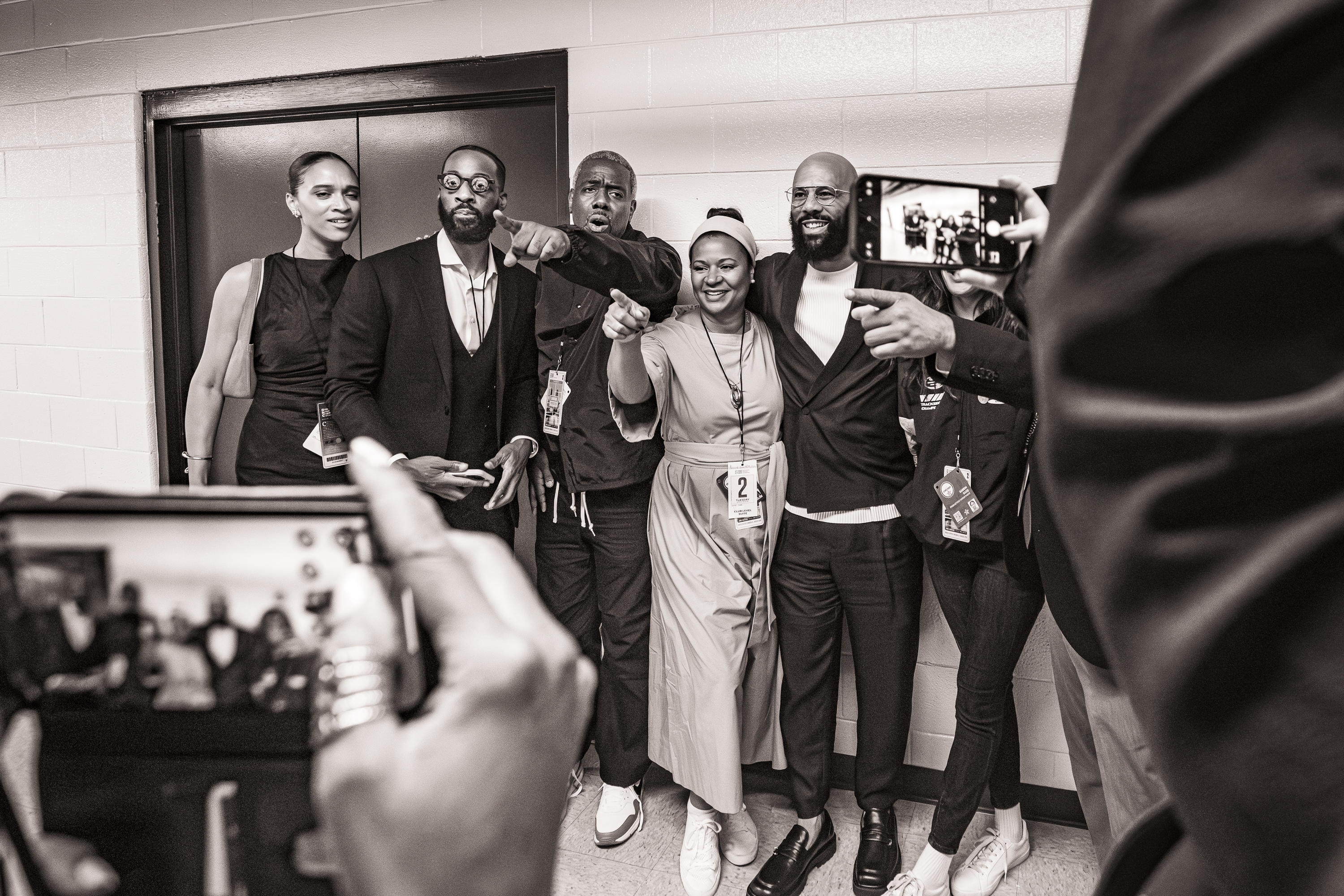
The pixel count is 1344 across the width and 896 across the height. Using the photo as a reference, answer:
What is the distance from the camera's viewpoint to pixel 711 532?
247 centimetres

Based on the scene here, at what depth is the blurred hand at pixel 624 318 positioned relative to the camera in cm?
234

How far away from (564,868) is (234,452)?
2.41 m

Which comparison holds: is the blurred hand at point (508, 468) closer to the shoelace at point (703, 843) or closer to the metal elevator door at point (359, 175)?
the metal elevator door at point (359, 175)

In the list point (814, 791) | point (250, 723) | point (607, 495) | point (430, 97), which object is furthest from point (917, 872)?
point (430, 97)

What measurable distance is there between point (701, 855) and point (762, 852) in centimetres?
21

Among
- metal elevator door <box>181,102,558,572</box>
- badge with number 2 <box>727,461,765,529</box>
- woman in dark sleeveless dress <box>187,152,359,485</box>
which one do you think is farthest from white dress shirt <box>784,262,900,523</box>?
woman in dark sleeveless dress <box>187,152,359,485</box>

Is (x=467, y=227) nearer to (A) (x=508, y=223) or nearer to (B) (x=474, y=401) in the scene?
(B) (x=474, y=401)

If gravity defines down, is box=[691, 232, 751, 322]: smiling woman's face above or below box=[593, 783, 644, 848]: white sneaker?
above

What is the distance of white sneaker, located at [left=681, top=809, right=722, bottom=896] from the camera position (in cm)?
240

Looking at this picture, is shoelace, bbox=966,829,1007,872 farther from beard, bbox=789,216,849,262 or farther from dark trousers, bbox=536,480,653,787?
beard, bbox=789,216,849,262

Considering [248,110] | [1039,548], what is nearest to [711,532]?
[1039,548]

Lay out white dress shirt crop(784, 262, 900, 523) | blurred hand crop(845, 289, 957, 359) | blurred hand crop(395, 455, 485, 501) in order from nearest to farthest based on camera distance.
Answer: blurred hand crop(845, 289, 957, 359) → white dress shirt crop(784, 262, 900, 523) → blurred hand crop(395, 455, 485, 501)

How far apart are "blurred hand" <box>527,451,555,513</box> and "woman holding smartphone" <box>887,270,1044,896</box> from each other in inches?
39.8

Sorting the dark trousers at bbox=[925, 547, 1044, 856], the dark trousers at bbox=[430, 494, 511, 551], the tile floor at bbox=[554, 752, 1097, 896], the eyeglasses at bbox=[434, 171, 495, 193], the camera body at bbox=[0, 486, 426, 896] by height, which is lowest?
the tile floor at bbox=[554, 752, 1097, 896]
